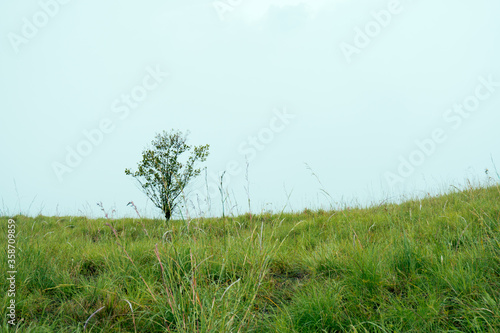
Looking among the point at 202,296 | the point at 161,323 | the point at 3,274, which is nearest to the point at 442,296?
the point at 202,296

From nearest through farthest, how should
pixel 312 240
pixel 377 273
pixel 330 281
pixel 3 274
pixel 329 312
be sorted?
pixel 329 312 → pixel 377 273 → pixel 330 281 → pixel 3 274 → pixel 312 240

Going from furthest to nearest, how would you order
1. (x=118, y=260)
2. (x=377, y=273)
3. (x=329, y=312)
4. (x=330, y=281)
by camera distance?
(x=118, y=260)
(x=330, y=281)
(x=377, y=273)
(x=329, y=312)

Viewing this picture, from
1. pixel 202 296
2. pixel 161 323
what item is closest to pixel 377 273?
pixel 202 296

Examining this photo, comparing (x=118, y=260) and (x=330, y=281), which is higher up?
(x=118, y=260)

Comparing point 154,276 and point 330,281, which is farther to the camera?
point 154,276

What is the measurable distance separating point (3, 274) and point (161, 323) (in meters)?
2.02

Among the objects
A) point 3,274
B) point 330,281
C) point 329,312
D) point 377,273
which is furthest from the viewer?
point 3,274

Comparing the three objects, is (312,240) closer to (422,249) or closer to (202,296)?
A: (422,249)

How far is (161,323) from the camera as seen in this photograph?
2570mm

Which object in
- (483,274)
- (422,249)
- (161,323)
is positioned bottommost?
(161,323)

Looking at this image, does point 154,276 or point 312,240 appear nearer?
point 154,276

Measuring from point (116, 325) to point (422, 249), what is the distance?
3.07 metres

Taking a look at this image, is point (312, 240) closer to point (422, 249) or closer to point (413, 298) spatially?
point (422, 249)

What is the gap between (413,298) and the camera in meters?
2.58
